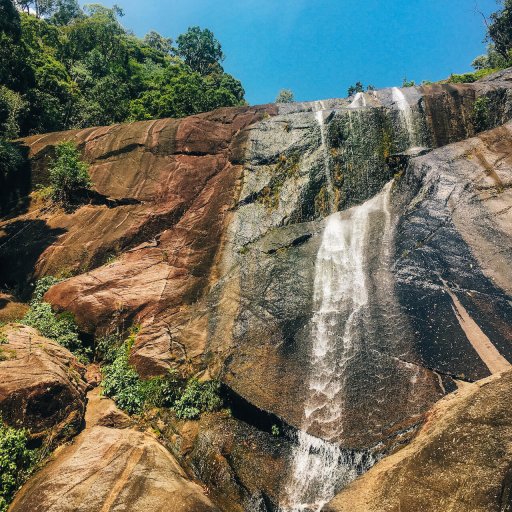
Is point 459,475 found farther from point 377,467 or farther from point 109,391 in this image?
point 109,391

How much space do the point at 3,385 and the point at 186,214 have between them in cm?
1160

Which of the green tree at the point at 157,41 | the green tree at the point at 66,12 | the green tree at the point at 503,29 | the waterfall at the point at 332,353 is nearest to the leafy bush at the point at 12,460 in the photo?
the waterfall at the point at 332,353

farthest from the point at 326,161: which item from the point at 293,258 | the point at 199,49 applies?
the point at 199,49

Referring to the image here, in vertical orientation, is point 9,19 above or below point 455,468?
above

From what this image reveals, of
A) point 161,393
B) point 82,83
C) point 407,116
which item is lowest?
point 161,393

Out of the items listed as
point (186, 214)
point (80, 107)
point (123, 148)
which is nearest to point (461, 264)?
point (186, 214)

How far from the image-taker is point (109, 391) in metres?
14.9

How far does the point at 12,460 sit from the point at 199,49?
6533cm

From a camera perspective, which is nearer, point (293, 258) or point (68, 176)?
point (293, 258)

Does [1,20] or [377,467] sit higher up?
[1,20]

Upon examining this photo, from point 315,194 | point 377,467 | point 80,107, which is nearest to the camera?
point 377,467

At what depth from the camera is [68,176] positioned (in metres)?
22.7

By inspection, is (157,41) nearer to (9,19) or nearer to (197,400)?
(9,19)

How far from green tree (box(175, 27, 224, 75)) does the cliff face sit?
43.3 metres
